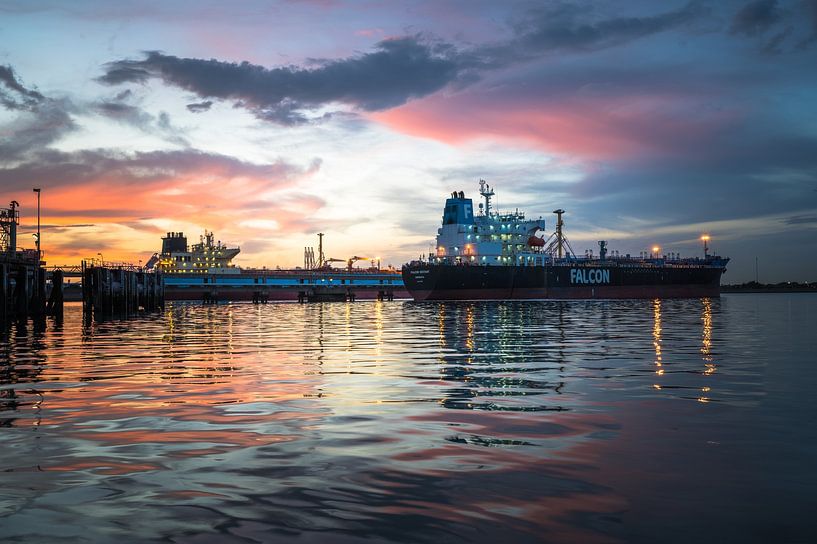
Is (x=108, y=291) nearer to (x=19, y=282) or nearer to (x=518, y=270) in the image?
(x=19, y=282)

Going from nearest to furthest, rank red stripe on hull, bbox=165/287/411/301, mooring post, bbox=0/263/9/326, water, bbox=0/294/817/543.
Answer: water, bbox=0/294/817/543
mooring post, bbox=0/263/9/326
red stripe on hull, bbox=165/287/411/301

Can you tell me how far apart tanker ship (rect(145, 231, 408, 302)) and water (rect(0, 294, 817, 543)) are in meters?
100

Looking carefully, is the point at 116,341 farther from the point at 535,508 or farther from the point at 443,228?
the point at 443,228

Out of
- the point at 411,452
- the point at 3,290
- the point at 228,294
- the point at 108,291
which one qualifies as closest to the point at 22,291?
the point at 3,290

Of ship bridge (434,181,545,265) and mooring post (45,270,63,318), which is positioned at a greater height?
ship bridge (434,181,545,265)

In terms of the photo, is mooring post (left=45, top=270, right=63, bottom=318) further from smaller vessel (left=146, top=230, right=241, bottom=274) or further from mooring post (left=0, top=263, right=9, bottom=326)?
smaller vessel (left=146, top=230, right=241, bottom=274)

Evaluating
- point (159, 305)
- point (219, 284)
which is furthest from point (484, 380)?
point (219, 284)

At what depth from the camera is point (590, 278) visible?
329 ft

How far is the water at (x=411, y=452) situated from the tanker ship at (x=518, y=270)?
7142 centimetres

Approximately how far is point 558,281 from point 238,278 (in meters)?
64.1

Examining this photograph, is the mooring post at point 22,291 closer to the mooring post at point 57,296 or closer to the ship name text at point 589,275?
the mooring post at point 57,296

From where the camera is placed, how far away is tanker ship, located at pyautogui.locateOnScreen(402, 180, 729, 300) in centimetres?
9069

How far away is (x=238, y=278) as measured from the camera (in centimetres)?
13150

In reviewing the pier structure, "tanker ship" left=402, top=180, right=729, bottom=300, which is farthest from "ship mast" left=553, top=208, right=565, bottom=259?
the pier structure
